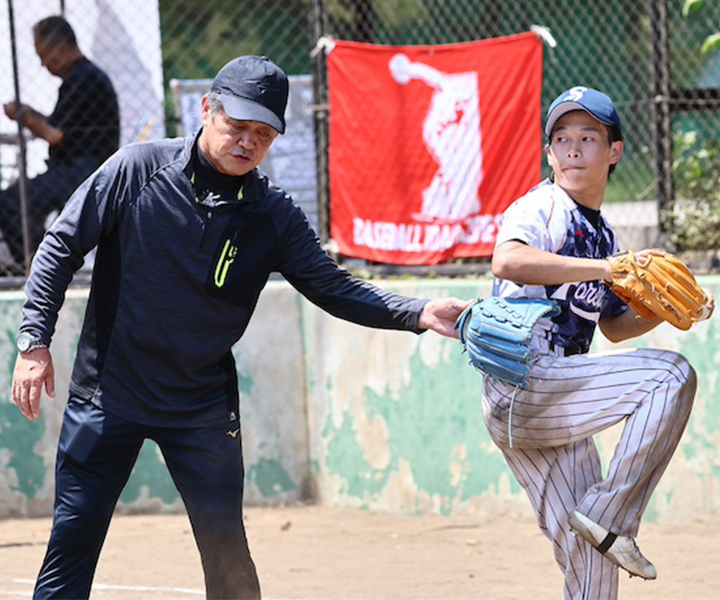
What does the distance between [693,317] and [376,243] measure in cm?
382

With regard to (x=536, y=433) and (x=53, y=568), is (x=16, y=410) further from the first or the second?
(x=536, y=433)

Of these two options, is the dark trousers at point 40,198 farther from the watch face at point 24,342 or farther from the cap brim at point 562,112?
the cap brim at point 562,112

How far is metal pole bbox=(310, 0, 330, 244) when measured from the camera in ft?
25.8

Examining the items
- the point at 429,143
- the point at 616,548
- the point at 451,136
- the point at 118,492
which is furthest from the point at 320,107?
the point at 616,548

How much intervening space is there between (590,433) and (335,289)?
1063mm

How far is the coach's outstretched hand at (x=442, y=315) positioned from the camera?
4375 mm

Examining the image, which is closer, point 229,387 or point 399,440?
point 229,387

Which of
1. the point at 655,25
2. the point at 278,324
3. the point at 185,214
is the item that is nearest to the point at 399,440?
the point at 278,324

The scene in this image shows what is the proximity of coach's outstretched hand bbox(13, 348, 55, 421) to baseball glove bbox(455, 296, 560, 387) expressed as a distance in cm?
140

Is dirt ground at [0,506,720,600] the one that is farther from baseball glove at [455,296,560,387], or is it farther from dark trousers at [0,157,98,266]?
baseball glove at [455,296,560,387]

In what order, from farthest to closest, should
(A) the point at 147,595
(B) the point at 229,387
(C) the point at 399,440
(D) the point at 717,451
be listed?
1. (C) the point at 399,440
2. (D) the point at 717,451
3. (A) the point at 147,595
4. (B) the point at 229,387

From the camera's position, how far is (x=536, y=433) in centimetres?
423

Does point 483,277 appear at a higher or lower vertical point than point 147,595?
higher

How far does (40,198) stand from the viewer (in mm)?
Result: 8305
